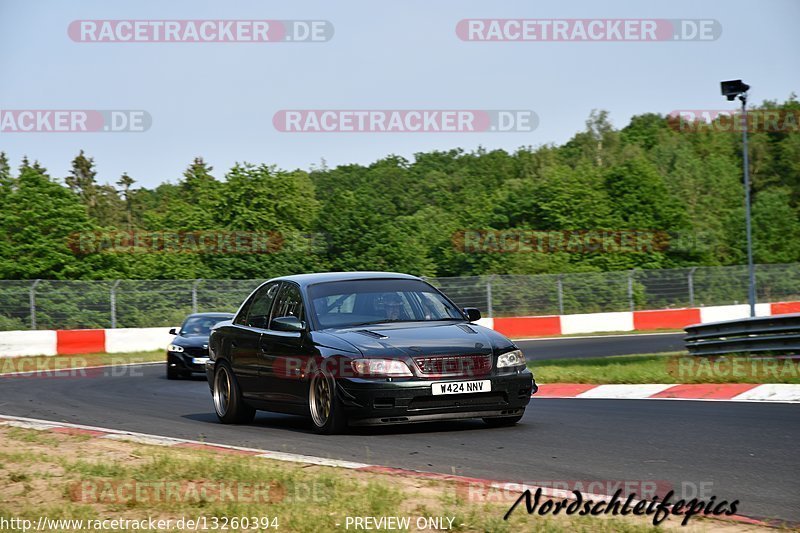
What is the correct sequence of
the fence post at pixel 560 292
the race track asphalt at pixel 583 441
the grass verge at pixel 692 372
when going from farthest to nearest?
the fence post at pixel 560 292, the grass verge at pixel 692 372, the race track asphalt at pixel 583 441

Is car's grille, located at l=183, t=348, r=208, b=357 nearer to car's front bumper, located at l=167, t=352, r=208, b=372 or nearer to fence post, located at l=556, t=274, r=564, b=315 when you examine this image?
car's front bumper, located at l=167, t=352, r=208, b=372

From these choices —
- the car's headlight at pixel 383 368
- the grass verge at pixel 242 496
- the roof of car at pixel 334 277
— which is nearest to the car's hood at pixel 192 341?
the roof of car at pixel 334 277

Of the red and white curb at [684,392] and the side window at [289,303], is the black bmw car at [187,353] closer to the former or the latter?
the red and white curb at [684,392]

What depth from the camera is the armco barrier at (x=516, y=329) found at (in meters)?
28.7

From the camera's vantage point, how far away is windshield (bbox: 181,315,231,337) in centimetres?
2138

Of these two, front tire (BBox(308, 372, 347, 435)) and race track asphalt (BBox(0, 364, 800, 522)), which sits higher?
front tire (BBox(308, 372, 347, 435))

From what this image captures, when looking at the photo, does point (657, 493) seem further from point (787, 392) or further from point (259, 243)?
point (259, 243)

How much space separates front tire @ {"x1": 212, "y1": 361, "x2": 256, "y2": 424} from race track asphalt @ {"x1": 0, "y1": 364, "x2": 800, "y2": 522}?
5.9 inches

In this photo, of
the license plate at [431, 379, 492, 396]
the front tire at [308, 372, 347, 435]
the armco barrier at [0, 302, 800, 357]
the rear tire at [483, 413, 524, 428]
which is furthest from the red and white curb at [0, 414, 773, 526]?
the armco barrier at [0, 302, 800, 357]

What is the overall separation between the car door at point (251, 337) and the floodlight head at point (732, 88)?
16247 mm

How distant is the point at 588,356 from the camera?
22.8m

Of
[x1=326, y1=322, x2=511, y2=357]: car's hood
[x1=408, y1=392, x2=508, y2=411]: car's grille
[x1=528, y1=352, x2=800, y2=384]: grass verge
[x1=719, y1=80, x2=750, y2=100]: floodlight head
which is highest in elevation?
[x1=719, y1=80, x2=750, y2=100]: floodlight head

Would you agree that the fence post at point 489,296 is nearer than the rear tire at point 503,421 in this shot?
No

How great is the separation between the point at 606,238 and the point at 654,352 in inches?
1493
